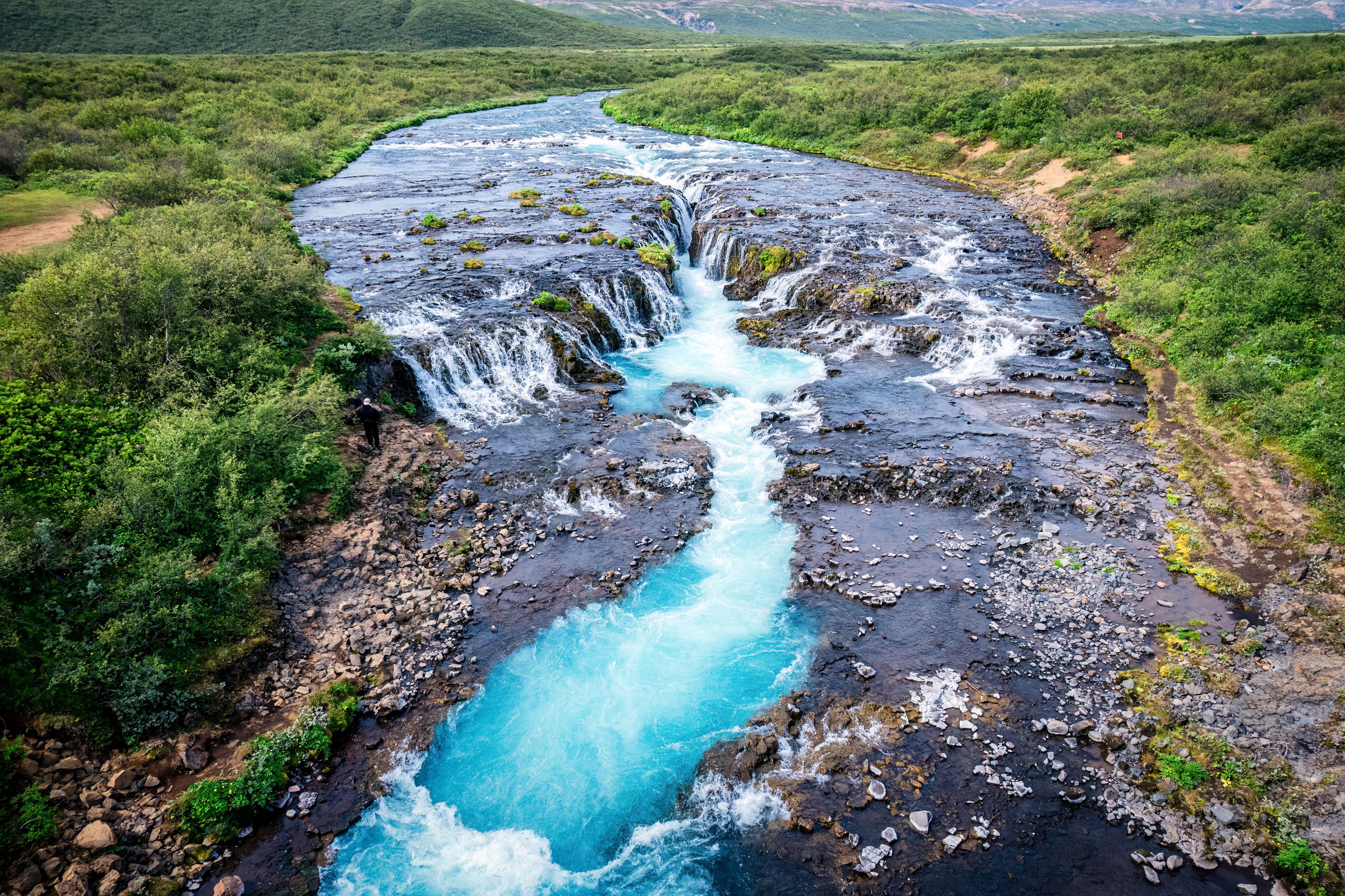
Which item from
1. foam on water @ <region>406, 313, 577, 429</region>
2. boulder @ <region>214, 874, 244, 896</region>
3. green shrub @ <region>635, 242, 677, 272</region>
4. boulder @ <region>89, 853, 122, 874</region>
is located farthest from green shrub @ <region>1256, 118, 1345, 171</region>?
boulder @ <region>89, 853, 122, 874</region>

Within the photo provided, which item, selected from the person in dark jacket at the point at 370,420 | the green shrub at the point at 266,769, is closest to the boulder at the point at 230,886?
the green shrub at the point at 266,769

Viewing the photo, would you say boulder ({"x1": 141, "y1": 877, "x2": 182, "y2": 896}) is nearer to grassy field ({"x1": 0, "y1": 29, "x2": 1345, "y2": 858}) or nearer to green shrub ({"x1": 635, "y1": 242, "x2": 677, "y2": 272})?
grassy field ({"x1": 0, "y1": 29, "x2": 1345, "y2": 858})

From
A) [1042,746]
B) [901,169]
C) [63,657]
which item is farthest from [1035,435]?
[901,169]

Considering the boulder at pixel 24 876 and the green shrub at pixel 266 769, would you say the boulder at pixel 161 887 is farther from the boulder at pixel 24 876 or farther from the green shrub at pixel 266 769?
the boulder at pixel 24 876

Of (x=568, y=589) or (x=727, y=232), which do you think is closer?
(x=568, y=589)

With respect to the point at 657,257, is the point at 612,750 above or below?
below

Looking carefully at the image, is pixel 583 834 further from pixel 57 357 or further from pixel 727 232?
pixel 727 232

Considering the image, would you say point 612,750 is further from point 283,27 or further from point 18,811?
point 283,27

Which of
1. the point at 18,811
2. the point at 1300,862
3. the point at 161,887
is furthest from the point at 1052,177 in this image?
the point at 18,811
